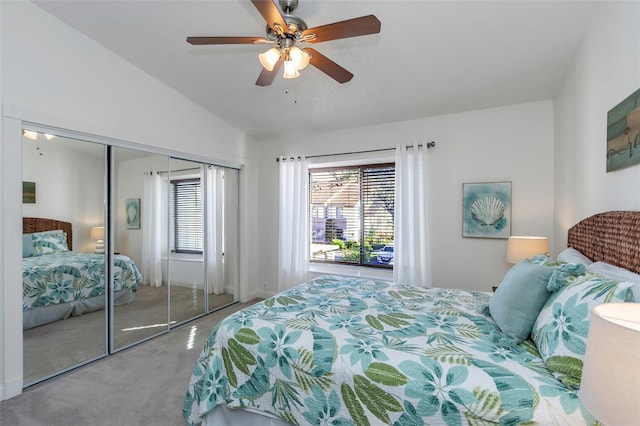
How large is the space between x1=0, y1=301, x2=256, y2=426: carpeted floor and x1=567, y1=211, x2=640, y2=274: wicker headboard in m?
2.68

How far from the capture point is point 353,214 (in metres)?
4.35

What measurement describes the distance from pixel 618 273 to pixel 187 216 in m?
3.73

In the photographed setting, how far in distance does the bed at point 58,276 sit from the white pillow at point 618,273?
3605 mm

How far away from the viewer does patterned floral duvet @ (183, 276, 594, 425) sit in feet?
3.79

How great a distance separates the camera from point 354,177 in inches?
171

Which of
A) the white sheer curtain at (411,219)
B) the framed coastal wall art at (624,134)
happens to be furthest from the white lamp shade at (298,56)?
the white sheer curtain at (411,219)

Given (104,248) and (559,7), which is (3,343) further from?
(559,7)

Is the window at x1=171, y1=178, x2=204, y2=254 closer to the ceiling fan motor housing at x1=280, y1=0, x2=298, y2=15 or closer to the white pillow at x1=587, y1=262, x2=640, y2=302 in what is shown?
the ceiling fan motor housing at x1=280, y1=0, x2=298, y2=15

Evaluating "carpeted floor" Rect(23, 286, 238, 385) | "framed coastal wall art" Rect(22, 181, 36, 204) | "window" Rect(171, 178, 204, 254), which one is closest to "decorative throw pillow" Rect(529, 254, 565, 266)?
"window" Rect(171, 178, 204, 254)

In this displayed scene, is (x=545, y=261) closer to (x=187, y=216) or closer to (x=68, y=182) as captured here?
(x=187, y=216)

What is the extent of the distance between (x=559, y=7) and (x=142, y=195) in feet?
12.4

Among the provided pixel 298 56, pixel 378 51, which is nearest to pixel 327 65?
pixel 298 56

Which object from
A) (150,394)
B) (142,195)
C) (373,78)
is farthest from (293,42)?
(150,394)

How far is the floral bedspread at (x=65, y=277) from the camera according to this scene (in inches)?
93.9
